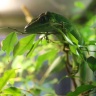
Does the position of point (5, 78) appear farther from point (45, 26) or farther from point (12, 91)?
point (45, 26)

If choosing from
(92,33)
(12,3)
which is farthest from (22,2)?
(92,33)

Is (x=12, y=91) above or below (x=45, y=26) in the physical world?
below

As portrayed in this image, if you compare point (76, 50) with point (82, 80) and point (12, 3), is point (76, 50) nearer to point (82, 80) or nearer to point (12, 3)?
point (82, 80)

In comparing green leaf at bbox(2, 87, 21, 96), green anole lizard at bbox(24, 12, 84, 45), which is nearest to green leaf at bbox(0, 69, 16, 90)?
green leaf at bbox(2, 87, 21, 96)

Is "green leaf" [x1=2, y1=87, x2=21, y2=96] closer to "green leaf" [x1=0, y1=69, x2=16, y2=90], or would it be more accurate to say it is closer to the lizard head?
"green leaf" [x1=0, y1=69, x2=16, y2=90]

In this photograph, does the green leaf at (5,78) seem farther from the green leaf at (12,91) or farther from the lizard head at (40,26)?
the lizard head at (40,26)

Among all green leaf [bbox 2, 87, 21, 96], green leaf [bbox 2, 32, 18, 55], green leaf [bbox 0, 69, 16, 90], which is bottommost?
green leaf [bbox 2, 87, 21, 96]

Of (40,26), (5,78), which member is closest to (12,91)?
(5,78)

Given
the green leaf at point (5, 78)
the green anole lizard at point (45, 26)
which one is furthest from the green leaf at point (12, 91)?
the green anole lizard at point (45, 26)

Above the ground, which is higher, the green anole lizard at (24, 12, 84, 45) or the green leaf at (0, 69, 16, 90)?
the green anole lizard at (24, 12, 84, 45)
